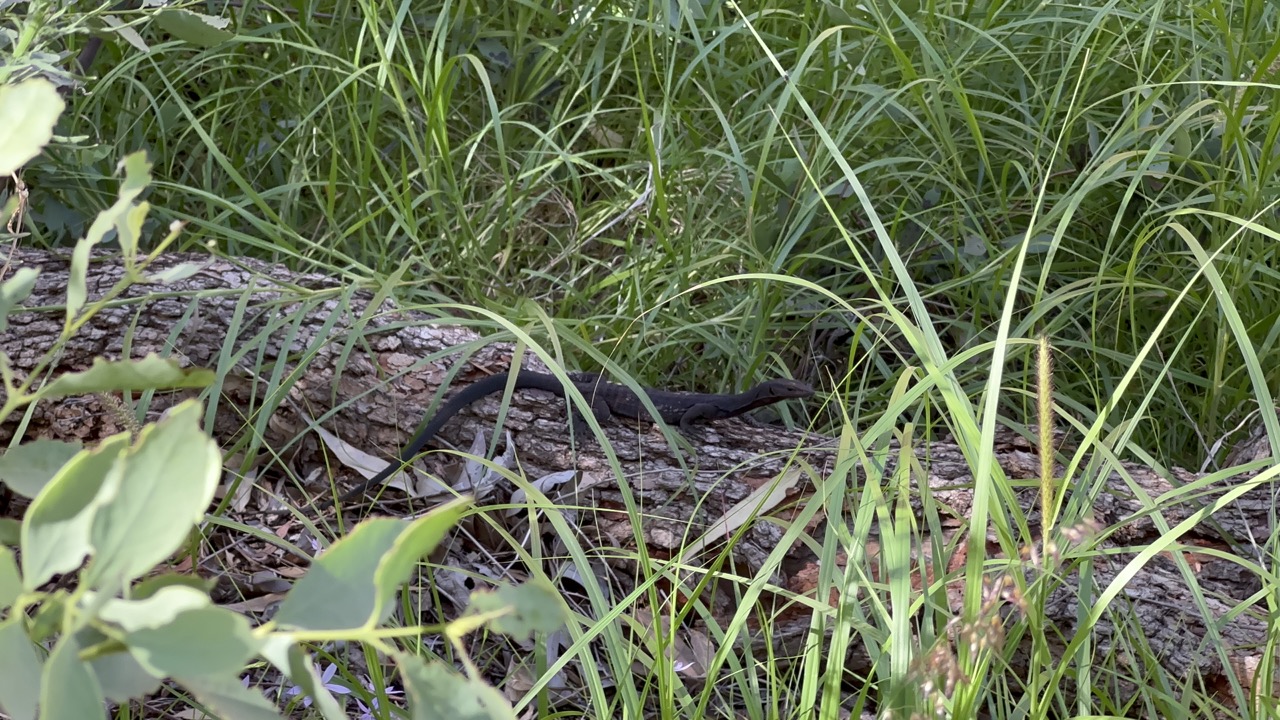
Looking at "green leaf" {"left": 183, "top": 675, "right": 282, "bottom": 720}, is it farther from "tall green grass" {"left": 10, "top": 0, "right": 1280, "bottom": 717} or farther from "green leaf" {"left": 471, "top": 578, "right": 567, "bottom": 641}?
"tall green grass" {"left": 10, "top": 0, "right": 1280, "bottom": 717}

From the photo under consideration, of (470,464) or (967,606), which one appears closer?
(967,606)

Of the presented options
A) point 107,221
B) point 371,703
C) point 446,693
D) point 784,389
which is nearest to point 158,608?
point 446,693

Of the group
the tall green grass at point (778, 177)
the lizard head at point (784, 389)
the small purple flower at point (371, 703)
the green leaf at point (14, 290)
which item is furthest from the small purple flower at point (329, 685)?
the lizard head at point (784, 389)

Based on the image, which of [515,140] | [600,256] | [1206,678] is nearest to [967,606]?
[1206,678]

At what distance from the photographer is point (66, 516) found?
1.61ft

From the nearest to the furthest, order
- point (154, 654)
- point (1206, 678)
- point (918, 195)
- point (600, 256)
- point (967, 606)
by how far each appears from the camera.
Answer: point (154, 654) < point (967, 606) < point (1206, 678) < point (918, 195) < point (600, 256)

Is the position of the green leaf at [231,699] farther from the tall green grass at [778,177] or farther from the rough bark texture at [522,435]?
the tall green grass at [778,177]

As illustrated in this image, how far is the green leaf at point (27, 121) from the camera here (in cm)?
54

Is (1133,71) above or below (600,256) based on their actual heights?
above

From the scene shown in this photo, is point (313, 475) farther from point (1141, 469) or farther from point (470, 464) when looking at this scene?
point (1141, 469)

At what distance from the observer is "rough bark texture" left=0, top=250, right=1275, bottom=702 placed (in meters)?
1.99

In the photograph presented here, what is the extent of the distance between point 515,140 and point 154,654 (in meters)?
3.55

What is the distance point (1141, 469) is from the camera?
7.58 ft

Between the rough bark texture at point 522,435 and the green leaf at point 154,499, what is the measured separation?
1582 mm
